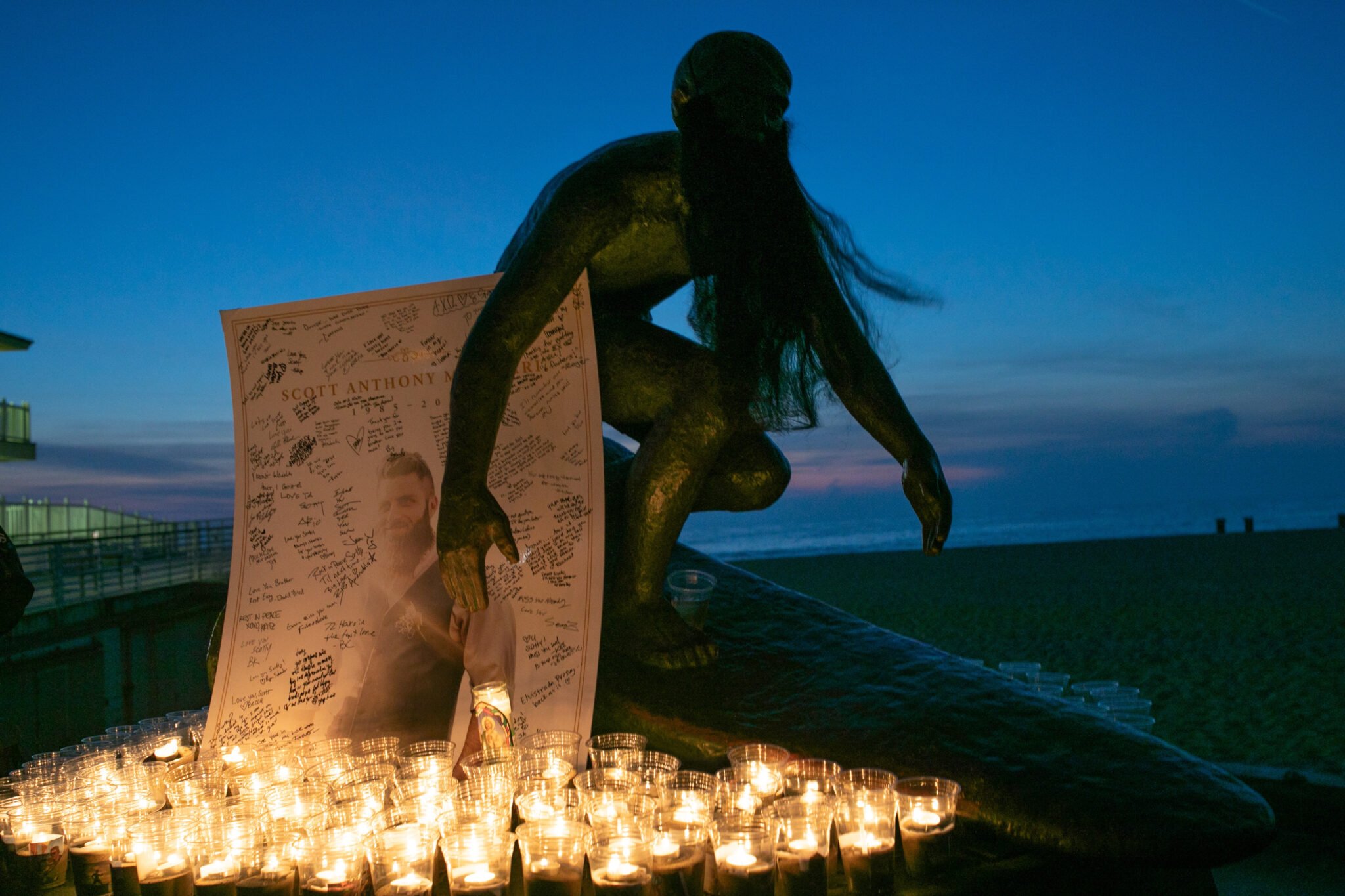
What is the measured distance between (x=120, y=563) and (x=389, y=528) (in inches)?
464

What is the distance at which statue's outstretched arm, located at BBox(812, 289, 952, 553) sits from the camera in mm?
3307

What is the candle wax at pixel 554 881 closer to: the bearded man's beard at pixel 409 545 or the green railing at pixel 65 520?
the bearded man's beard at pixel 409 545

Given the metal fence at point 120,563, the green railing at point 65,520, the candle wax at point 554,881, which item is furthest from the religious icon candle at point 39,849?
the green railing at point 65,520

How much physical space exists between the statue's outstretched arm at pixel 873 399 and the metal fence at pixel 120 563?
10.3 metres

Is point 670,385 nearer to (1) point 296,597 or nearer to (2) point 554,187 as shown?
(2) point 554,187

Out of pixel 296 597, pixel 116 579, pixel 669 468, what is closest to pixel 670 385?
pixel 669 468

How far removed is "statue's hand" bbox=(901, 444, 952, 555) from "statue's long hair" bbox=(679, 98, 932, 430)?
37 cm

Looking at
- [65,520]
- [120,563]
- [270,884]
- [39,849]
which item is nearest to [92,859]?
[39,849]

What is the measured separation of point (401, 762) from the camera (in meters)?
2.84

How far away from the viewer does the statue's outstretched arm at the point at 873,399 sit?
3.31m

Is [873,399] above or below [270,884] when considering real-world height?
above

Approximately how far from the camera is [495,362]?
9.78ft

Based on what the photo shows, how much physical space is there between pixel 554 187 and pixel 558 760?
1.92 meters

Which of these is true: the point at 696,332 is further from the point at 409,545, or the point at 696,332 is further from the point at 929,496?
the point at 409,545
